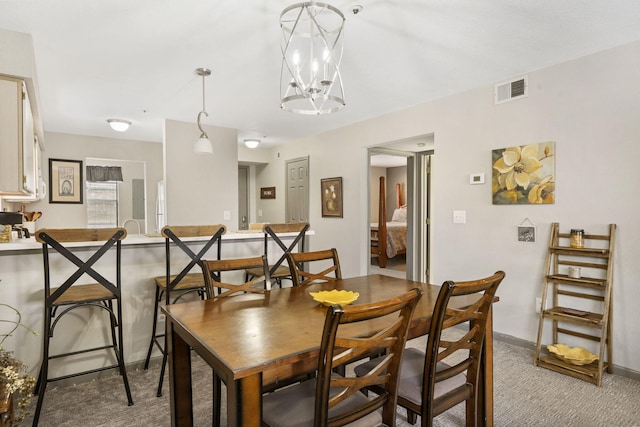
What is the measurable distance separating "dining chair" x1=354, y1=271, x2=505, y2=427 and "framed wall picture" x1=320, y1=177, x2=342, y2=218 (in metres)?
3.53

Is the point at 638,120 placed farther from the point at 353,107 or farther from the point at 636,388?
the point at 353,107

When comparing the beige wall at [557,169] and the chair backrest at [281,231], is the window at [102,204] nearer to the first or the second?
the chair backrest at [281,231]

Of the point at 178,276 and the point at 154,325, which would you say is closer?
the point at 178,276

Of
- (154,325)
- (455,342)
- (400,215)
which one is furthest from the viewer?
(400,215)

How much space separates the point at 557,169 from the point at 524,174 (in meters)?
0.25

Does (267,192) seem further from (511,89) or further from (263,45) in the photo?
(511,89)

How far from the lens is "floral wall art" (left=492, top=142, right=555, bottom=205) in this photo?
3.02 m

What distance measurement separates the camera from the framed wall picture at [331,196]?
17.1ft

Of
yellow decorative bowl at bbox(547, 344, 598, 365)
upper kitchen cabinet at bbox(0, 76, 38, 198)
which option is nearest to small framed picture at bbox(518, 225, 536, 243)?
yellow decorative bowl at bbox(547, 344, 598, 365)

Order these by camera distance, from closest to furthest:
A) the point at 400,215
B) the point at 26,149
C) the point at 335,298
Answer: the point at 335,298
the point at 26,149
the point at 400,215

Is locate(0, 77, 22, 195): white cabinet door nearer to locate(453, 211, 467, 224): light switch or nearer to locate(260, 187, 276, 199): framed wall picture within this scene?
locate(453, 211, 467, 224): light switch

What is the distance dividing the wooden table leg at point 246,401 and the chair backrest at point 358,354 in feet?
0.62

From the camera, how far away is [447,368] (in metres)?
Answer: 1.67

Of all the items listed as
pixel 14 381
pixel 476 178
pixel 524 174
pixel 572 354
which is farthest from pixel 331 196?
pixel 14 381
